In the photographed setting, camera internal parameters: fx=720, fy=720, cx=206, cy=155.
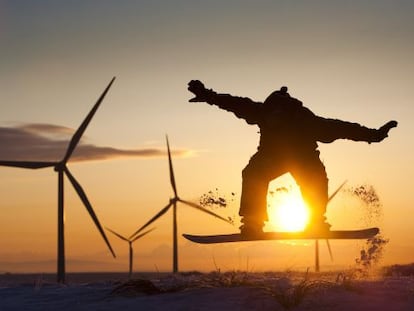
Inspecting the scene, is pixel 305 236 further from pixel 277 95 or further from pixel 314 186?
pixel 277 95

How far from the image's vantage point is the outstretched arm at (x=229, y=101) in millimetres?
19797

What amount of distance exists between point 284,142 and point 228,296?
6169mm

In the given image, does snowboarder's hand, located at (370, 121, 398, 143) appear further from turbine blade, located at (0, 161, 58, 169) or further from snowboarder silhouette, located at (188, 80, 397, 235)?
turbine blade, located at (0, 161, 58, 169)

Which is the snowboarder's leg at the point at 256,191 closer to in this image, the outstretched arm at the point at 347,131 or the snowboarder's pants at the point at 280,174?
the snowboarder's pants at the point at 280,174

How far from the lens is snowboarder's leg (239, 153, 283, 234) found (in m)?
19.5

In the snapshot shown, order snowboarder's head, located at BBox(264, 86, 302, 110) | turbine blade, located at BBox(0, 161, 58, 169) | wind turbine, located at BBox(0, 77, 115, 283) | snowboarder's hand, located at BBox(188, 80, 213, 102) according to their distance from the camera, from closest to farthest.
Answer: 1. snowboarder's head, located at BBox(264, 86, 302, 110)
2. snowboarder's hand, located at BBox(188, 80, 213, 102)
3. wind turbine, located at BBox(0, 77, 115, 283)
4. turbine blade, located at BBox(0, 161, 58, 169)

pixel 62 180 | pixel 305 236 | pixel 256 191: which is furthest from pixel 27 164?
pixel 305 236

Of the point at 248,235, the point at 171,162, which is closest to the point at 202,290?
the point at 248,235

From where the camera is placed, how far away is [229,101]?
20.0m

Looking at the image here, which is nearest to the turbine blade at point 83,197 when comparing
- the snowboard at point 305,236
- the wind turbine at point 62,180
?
the wind turbine at point 62,180

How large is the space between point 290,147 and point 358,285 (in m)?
5.20

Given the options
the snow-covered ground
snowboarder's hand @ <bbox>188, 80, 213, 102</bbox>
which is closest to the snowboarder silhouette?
snowboarder's hand @ <bbox>188, 80, 213, 102</bbox>

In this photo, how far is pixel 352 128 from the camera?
1981 centimetres

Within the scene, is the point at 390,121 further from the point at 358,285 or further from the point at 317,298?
the point at 317,298
